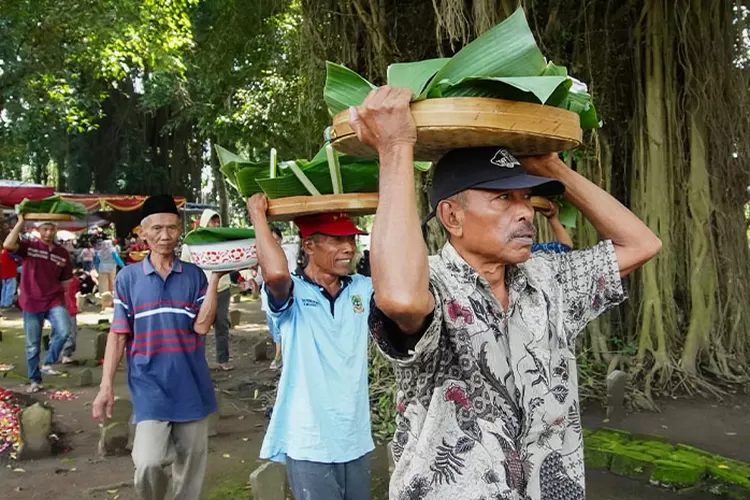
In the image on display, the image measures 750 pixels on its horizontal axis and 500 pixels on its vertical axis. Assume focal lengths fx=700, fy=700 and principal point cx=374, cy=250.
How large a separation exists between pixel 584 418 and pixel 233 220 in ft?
75.2

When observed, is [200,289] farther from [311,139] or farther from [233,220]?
[233,220]

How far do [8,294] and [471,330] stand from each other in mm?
14981

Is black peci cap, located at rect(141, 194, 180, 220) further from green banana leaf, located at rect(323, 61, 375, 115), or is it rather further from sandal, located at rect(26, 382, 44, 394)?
sandal, located at rect(26, 382, 44, 394)

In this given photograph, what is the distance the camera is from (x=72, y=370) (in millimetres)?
8328

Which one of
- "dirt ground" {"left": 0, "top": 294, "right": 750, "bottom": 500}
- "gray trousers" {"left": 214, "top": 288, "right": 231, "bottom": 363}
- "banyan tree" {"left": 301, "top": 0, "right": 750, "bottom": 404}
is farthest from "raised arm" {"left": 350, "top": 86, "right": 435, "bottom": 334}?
"gray trousers" {"left": 214, "top": 288, "right": 231, "bottom": 363}

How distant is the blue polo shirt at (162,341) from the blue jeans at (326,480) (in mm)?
974

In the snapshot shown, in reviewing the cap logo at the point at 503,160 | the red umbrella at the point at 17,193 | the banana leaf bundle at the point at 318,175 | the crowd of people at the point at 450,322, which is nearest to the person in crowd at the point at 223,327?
the crowd of people at the point at 450,322

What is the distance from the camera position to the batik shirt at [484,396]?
61.4 inches

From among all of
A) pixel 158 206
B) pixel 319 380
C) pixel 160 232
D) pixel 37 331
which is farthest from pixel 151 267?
pixel 37 331

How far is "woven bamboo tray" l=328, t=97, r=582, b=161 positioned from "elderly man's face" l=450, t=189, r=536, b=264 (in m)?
0.13

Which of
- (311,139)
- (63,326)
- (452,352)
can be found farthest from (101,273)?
(452,352)

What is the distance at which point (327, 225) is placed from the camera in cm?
292

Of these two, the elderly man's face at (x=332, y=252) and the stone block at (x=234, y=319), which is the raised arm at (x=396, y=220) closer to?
the elderly man's face at (x=332, y=252)

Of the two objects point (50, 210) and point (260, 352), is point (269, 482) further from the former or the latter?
point (260, 352)
